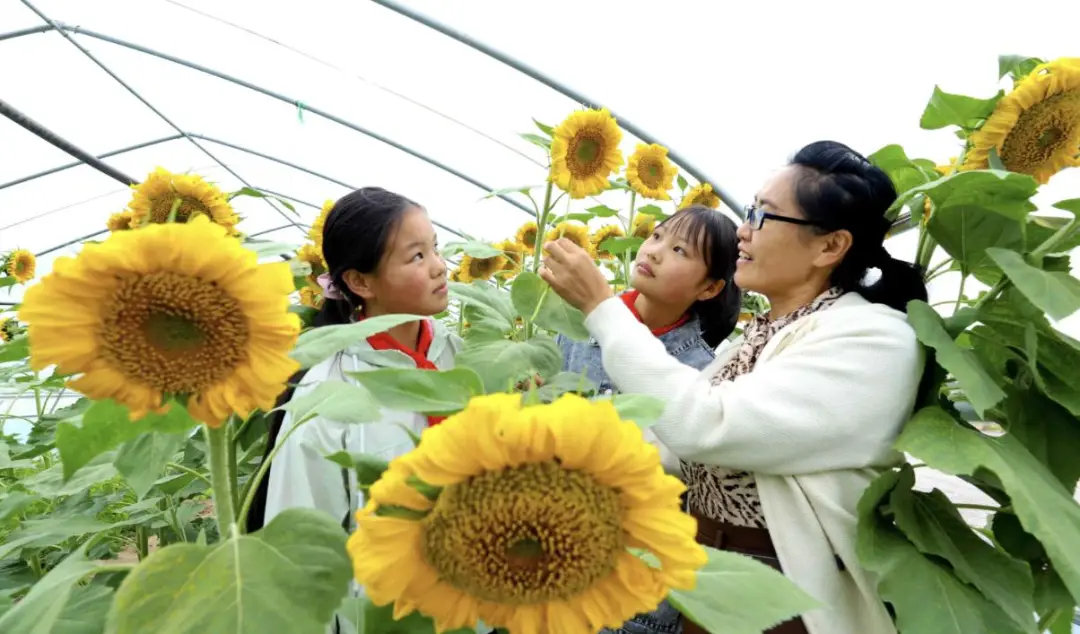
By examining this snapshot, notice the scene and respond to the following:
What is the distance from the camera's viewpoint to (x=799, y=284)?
1171mm

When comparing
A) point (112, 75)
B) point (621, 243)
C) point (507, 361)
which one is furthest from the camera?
point (112, 75)

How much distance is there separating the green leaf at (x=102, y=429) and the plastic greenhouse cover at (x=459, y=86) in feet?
4.75

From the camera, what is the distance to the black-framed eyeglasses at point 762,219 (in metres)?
1.12

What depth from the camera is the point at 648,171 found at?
5.06 feet

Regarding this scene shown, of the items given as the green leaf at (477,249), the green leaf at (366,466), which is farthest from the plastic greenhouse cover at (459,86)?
the green leaf at (366,466)

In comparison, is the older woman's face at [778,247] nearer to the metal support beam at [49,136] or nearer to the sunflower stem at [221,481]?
the sunflower stem at [221,481]

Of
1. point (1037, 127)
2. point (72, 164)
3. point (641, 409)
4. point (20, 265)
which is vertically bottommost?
point (72, 164)

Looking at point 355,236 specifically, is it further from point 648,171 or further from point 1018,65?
point 1018,65

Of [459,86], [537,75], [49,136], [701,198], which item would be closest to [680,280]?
[701,198]

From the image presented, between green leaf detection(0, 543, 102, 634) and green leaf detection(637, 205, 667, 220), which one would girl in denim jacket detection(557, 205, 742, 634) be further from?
green leaf detection(0, 543, 102, 634)

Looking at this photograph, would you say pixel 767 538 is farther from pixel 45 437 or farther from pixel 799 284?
pixel 45 437

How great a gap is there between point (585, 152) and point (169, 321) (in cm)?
80

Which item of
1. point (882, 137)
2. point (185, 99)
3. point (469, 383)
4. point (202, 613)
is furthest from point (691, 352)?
point (185, 99)

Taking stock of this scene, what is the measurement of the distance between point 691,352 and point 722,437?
62 cm
